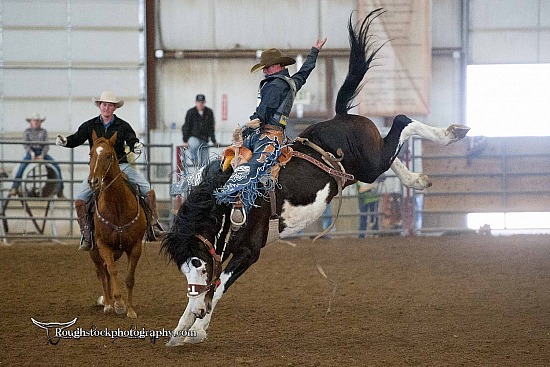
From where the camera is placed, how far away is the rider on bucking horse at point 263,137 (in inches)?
204

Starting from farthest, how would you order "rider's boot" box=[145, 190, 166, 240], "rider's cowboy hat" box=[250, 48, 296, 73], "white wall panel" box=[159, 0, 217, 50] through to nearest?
"white wall panel" box=[159, 0, 217, 50], "rider's boot" box=[145, 190, 166, 240], "rider's cowboy hat" box=[250, 48, 296, 73]

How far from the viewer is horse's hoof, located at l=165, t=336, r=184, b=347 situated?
16.5 feet

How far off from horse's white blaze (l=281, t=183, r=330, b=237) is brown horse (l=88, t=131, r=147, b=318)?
1350mm

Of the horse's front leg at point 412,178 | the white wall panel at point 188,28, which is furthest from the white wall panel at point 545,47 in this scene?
the horse's front leg at point 412,178

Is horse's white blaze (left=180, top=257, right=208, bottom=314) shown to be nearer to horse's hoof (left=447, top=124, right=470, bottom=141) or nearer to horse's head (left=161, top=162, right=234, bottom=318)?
horse's head (left=161, top=162, right=234, bottom=318)

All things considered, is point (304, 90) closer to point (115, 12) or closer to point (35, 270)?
point (115, 12)

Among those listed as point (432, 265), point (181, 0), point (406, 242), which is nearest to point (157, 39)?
point (181, 0)

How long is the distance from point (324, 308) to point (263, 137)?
178cm

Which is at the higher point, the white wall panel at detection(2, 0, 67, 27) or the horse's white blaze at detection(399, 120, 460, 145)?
the white wall panel at detection(2, 0, 67, 27)

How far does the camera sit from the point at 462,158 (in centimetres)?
1259

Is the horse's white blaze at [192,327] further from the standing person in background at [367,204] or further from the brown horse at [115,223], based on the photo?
the standing person in background at [367,204]

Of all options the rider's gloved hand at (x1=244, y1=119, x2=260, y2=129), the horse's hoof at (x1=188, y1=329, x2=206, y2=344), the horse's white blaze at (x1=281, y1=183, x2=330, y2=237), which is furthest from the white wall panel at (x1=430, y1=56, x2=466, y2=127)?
the horse's hoof at (x1=188, y1=329, x2=206, y2=344)

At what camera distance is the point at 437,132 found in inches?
250

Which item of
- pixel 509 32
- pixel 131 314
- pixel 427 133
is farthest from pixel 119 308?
pixel 509 32
